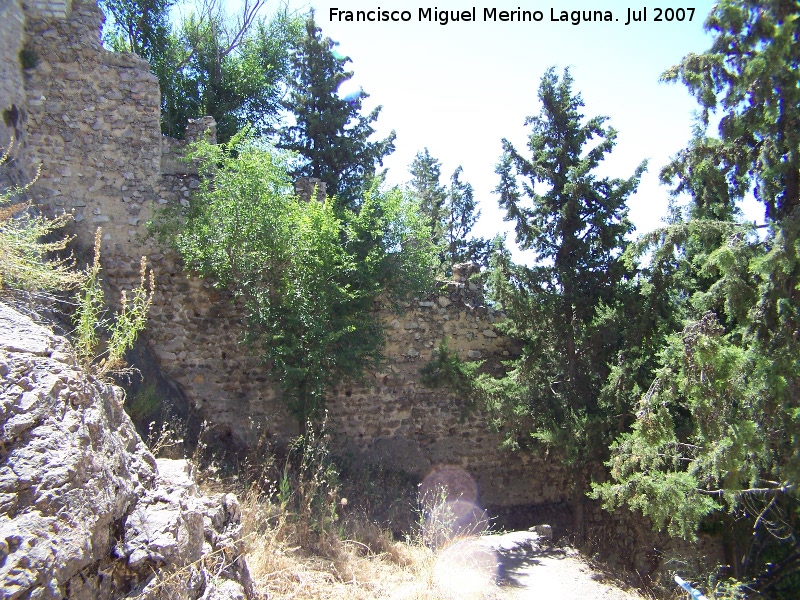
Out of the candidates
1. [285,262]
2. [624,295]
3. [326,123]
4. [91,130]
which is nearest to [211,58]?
[326,123]

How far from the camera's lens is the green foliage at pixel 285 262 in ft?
26.5

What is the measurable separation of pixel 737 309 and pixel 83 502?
628 centimetres

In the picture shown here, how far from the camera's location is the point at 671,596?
753 cm

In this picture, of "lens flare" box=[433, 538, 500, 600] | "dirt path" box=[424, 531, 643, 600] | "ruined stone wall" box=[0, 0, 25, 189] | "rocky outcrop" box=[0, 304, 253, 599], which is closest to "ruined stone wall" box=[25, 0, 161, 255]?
A: "ruined stone wall" box=[0, 0, 25, 189]

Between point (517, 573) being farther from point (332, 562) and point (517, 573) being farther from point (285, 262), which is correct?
point (285, 262)

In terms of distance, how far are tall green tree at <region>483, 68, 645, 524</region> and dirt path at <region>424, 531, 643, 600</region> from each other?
1257mm

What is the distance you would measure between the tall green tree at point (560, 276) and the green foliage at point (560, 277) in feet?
0.05

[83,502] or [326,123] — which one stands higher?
[326,123]

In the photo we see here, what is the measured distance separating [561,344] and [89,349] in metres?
6.53

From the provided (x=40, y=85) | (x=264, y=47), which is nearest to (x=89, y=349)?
(x=40, y=85)

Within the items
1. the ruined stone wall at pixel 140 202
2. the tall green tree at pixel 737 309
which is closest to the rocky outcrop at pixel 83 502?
the ruined stone wall at pixel 140 202

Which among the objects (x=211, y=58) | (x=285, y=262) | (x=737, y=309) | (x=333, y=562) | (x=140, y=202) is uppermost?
(x=211, y=58)

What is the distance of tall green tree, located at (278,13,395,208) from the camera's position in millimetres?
14500

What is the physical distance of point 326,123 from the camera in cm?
1437
